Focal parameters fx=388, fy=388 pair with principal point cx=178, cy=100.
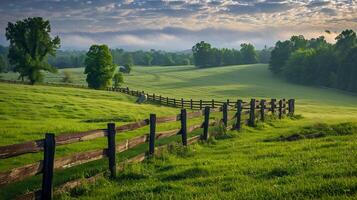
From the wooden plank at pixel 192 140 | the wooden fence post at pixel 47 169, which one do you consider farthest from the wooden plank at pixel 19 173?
the wooden plank at pixel 192 140

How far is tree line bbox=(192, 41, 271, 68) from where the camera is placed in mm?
166375

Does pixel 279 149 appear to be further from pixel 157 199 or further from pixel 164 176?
pixel 157 199

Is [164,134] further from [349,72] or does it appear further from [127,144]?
[349,72]

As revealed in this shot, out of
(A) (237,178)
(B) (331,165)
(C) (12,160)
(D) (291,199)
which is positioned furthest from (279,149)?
(C) (12,160)

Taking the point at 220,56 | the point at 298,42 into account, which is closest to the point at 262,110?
the point at 298,42

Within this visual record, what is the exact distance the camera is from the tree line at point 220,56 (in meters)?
166

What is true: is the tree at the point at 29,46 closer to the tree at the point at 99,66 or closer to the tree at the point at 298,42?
the tree at the point at 99,66

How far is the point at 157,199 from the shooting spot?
776 cm

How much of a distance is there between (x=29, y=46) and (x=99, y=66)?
12662 millimetres

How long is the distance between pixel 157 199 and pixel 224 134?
430 inches

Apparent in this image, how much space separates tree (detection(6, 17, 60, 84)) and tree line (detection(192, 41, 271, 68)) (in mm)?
102296

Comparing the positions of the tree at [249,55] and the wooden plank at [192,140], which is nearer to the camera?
the wooden plank at [192,140]

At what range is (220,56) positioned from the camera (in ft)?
563

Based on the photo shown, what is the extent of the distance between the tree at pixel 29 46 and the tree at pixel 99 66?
7.57 m
